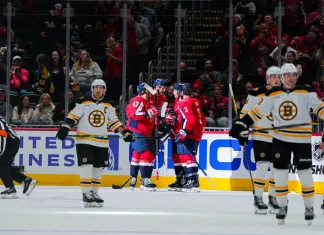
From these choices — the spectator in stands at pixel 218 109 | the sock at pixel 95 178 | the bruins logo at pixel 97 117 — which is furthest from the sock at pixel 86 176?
the spectator in stands at pixel 218 109

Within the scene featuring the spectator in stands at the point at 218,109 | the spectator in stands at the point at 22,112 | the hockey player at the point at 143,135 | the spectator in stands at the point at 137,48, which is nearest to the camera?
the hockey player at the point at 143,135

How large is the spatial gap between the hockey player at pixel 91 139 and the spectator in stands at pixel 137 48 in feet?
14.7

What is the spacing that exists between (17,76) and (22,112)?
695 mm

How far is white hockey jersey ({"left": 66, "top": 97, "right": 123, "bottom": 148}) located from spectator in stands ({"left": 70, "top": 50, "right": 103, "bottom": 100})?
Answer: 13.8 ft

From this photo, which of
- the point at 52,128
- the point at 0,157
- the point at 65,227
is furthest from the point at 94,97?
the point at 52,128

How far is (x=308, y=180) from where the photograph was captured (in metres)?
9.70

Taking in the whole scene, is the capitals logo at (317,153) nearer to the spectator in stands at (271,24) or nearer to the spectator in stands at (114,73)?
the spectator in stands at (271,24)

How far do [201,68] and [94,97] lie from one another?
5050 mm

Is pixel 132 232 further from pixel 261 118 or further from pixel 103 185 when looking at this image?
pixel 103 185

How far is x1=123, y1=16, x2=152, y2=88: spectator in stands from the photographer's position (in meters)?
16.4

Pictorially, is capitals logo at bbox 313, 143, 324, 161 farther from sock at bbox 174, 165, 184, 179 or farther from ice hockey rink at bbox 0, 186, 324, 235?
sock at bbox 174, 165, 184, 179

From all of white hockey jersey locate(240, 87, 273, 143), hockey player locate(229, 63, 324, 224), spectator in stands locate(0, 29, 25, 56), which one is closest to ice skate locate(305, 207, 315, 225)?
hockey player locate(229, 63, 324, 224)

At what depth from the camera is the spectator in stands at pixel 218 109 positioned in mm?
15547

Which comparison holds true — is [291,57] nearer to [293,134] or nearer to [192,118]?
[192,118]
